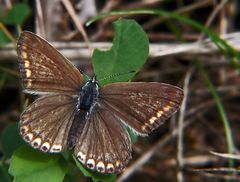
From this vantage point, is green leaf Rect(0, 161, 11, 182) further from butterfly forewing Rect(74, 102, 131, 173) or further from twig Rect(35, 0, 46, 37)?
twig Rect(35, 0, 46, 37)

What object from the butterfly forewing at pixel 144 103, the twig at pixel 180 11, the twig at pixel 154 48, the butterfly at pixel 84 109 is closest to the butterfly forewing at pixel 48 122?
the butterfly at pixel 84 109

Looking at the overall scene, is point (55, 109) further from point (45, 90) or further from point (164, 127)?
point (164, 127)

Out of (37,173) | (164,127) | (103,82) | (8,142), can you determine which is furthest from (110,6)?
(37,173)

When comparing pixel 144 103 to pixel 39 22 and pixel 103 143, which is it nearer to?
pixel 103 143

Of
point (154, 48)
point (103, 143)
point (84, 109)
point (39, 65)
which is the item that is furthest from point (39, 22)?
point (103, 143)

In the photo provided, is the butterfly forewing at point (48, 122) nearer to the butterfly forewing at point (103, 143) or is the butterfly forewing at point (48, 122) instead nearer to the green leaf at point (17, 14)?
the butterfly forewing at point (103, 143)
